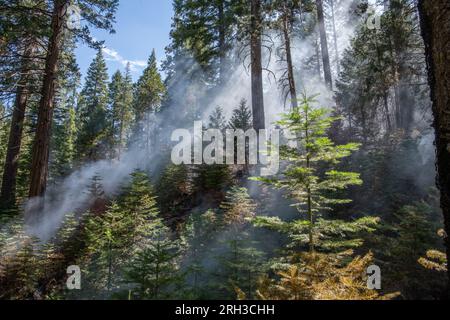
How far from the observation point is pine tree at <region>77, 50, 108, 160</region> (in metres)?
29.3

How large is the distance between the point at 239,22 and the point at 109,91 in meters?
36.1

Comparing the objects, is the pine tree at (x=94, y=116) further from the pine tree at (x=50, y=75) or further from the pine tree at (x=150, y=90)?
the pine tree at (x=50, y=75)

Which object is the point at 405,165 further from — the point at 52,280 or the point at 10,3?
the point at 10,3

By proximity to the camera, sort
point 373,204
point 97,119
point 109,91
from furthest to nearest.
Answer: point 109,91, point 97,119, point 373,204

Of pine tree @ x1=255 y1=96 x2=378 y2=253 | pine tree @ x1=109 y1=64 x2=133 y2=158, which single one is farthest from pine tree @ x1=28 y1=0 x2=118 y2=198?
pine tree @ x1=109 y1=64 x2=133 y2=158

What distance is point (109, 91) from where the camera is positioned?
43250mm

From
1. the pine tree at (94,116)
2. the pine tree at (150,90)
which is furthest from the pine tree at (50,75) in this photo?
the pine tree at (150,90)

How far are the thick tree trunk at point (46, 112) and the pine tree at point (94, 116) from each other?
1965 cm

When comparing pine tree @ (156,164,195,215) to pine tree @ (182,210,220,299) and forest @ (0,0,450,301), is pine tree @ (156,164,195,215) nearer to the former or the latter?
forest @ (0,0,450,301)

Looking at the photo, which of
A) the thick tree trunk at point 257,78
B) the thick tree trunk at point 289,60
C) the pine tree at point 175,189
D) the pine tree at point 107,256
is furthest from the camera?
the thick tree trunk at point 257,78

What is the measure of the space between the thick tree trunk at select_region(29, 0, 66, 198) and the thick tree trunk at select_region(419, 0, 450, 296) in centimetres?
1094

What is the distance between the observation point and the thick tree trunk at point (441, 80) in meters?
2.91
